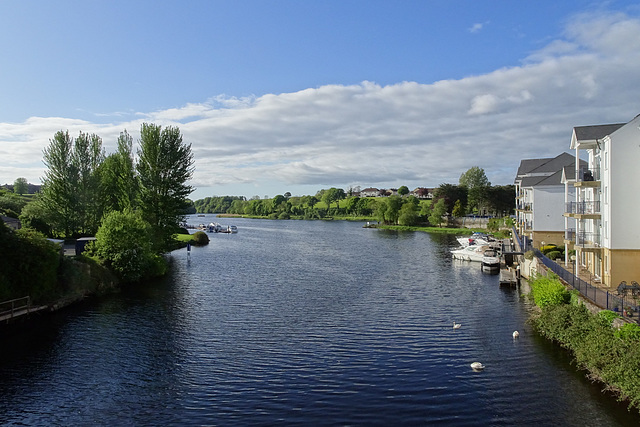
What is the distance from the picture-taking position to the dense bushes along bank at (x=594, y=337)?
1684cm

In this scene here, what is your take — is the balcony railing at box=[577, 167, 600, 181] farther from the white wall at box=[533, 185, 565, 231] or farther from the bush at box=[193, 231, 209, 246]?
the bush at box=[193, 231, 209, 246]

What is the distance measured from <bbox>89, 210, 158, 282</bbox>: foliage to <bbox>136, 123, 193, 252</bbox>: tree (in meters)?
11.6

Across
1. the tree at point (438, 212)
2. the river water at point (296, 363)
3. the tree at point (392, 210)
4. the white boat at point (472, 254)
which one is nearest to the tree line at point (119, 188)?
the river water at point (296, 363)

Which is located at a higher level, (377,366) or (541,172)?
(541,172)

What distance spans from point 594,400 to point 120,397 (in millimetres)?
19318

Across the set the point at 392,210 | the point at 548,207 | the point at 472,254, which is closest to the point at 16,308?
the point at 472,254

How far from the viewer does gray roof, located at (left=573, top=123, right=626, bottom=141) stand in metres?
31.3

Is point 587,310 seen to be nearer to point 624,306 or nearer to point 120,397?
point 624,306

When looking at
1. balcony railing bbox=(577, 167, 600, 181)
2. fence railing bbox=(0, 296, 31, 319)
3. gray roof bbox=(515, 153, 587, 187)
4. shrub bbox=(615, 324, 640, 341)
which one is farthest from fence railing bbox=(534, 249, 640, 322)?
fence railing bbox=(0, 296, 31, 319)

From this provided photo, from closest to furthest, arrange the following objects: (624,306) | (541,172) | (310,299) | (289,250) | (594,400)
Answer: (594,400), (624,306), (310,299), (541,172), (289,250)

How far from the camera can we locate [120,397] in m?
18.8

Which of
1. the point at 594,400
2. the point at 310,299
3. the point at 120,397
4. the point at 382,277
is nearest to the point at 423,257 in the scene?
the point at 382,277

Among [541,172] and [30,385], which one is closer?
[30,385]

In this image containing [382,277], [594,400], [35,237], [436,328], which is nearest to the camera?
[594,400]
